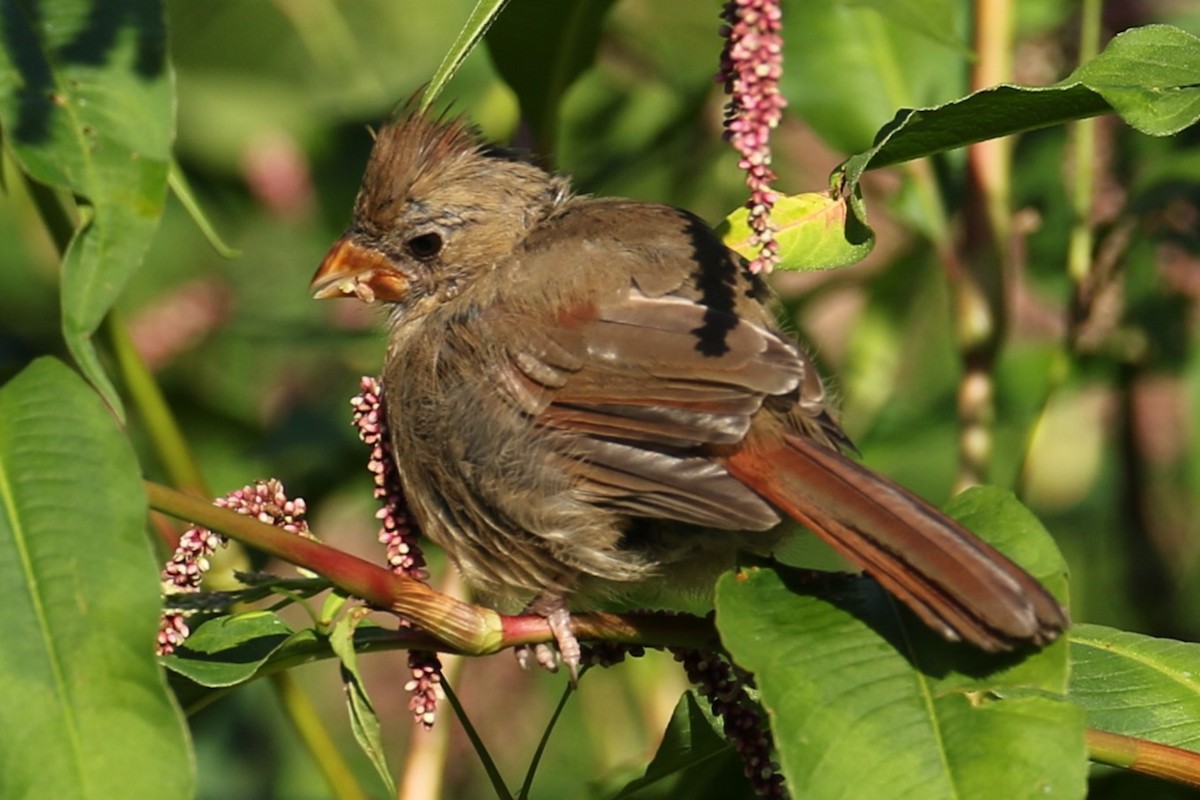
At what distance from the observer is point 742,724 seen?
2.49 m

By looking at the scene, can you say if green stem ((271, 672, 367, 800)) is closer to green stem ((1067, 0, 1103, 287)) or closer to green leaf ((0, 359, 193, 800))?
green leaf ((0, 359, 193, 800))

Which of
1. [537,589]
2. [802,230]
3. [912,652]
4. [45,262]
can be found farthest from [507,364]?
[45,262]

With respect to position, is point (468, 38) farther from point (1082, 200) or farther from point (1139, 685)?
point (1082, 200)

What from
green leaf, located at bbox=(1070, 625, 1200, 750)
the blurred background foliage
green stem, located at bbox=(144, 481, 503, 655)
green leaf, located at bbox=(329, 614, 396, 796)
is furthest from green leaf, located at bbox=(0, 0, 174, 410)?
green leaf, located at bbox=(1070, 625, 1200, 750)

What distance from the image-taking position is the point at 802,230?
252 centimetres

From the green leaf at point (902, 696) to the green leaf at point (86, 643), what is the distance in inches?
28.4

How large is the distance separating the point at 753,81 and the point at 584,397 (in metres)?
0.98

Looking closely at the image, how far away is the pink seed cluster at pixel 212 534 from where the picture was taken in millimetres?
2367

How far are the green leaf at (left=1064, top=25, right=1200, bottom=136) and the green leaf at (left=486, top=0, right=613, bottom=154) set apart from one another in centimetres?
145

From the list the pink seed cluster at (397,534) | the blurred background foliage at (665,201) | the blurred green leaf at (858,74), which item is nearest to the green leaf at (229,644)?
the pink seed cluster at (397,534)

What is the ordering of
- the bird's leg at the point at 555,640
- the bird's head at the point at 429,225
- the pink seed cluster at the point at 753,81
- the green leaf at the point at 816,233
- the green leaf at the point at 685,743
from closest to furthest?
1. the pink seed cluster at the point at 753,81
2. the green leaf at the point at 816,233
3. the bird's leg at the point at 555,640
4. the green leaf at the point at 685,743
5. the bird's head at the point at 429,225

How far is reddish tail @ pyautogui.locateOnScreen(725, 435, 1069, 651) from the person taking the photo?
89.1 inches

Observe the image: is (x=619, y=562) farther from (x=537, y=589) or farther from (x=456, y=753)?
(x=456, y=753)

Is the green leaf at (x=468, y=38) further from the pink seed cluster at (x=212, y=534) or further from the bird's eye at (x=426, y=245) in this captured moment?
the bird's eye at (x=426, y=245)
